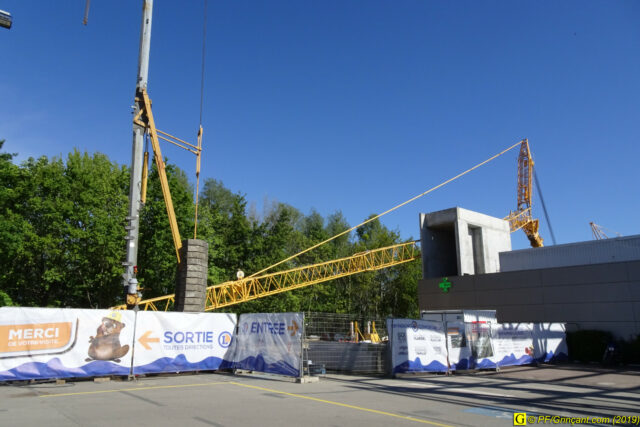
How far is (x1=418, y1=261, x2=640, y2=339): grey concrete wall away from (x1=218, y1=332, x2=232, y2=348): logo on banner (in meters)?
19.4

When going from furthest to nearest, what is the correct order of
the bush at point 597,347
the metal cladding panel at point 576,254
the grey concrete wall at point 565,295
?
1. the metal cladding panel at point 576,254
2. the grey concrete wall at point 565,295
3. the bush at point 597,347

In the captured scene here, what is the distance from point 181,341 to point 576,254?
82.8 ft

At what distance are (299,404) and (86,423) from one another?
4337mm

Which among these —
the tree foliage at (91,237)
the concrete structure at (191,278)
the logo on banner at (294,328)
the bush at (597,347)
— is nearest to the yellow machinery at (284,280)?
the tree foliage at (91,237)

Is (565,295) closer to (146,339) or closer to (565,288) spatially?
(565,288)

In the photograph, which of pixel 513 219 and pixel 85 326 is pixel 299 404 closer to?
pixel 85 326

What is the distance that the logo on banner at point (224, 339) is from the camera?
1637 centimetres

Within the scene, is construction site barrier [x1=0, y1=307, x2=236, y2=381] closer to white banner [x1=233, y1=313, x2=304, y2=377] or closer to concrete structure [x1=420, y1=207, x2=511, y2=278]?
white banner [x1=233, y1=313, x2=304, y2=377]

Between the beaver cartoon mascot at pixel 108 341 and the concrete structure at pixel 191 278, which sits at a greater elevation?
the concrete structure at pixel 191 278

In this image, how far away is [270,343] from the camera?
50.3ft

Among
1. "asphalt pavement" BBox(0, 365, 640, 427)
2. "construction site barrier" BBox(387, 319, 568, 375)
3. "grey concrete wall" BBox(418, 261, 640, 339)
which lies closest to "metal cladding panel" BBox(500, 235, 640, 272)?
"grey concrete wall" BBox(418, 261, 640, 339)

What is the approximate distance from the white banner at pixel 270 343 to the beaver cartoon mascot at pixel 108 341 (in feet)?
13.3

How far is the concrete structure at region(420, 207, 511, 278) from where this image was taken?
32.5 meters

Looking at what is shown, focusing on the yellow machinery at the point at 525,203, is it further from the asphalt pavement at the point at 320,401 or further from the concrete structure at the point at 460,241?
the asphalt pavement at the point at 320,401
